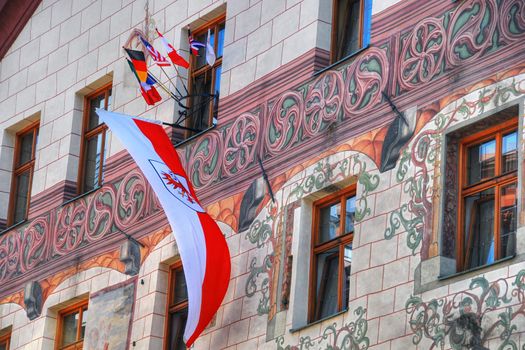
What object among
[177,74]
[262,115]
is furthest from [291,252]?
[177,74]

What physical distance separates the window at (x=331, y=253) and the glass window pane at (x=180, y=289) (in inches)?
104

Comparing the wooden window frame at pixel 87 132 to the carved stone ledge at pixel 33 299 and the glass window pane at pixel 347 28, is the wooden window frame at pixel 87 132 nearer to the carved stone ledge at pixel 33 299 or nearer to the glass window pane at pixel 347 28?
the carved stone ledge at pixel 33 299

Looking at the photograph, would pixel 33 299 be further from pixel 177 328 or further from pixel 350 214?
pixel 350 214

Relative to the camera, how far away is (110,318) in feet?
78.9

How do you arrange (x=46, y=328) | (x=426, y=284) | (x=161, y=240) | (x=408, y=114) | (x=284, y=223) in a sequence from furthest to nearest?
(x=46, y=328), (x=161, y=240), (x=284, y=223), (x=408, y=114), (x=426, y=284)

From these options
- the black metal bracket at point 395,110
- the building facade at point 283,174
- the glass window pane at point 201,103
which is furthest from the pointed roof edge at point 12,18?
the black metal bracket at point 395,110

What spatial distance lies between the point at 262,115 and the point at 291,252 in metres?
2.17

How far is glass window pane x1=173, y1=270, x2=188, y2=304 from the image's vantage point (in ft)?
76.2

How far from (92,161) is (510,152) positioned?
9.07 meters

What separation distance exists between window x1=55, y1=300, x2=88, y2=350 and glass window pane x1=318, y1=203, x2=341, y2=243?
4.94 m

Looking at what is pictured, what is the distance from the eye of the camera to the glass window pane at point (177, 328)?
2309 cm

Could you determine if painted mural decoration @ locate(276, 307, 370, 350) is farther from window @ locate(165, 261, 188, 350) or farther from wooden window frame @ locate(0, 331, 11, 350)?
wooden window frame @ locate(0, 331, 11, 350)

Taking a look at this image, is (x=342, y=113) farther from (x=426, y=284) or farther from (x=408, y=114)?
(x=426, y=284)

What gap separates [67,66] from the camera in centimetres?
2739
